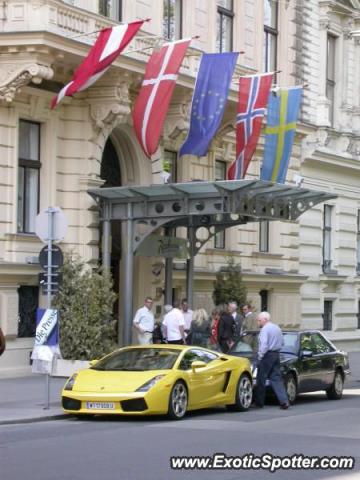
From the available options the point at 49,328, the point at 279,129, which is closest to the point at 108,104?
the point at 279,129

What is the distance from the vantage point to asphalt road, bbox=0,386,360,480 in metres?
13.4

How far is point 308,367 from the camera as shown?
23578mm

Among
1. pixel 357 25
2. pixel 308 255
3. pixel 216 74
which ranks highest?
pixel 357 25

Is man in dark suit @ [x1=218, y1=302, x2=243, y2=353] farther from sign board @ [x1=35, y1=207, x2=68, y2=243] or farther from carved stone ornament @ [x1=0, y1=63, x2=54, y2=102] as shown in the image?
sign board @ [x1=35, y1=207, x2=68, y2=243]

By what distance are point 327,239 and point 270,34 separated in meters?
7.76

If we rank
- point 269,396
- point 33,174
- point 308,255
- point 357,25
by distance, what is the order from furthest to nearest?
point 357,25 → point 308,255 → point 33,174 → point 269,396

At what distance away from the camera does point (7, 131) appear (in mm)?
27203

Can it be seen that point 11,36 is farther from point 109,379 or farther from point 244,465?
point 244,465

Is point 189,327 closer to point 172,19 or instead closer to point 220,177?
point 220,177

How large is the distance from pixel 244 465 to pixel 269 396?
955 centimetres

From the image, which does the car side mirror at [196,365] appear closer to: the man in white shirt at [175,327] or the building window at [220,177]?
the man in white shirt at [175,327]

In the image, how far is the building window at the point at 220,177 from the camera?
116 ft

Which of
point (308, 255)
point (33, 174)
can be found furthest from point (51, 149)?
point (308, 255)

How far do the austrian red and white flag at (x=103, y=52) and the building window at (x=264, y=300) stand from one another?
1331cm
